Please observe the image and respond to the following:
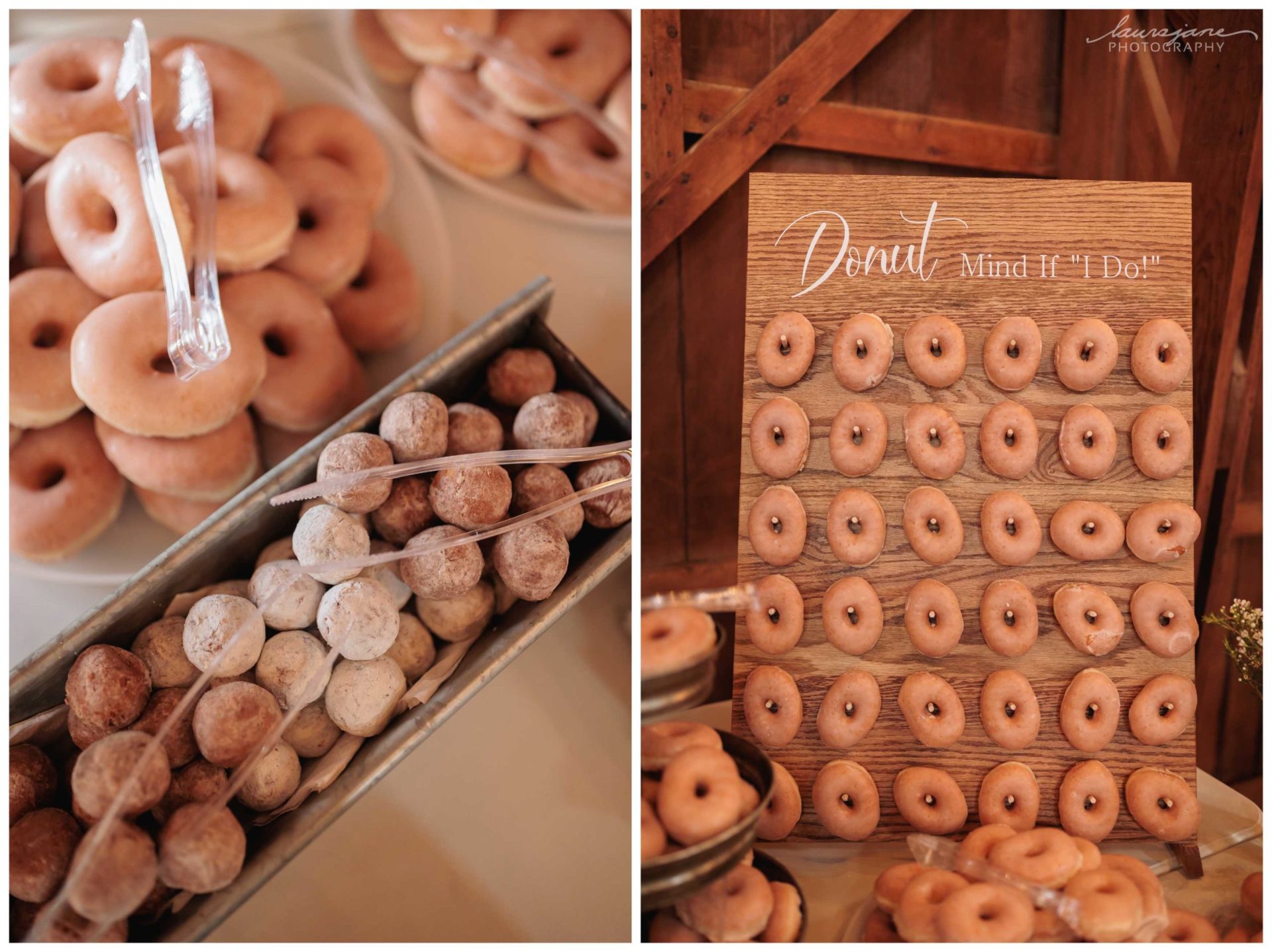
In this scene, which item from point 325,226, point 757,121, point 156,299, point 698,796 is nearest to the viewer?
point 698,796

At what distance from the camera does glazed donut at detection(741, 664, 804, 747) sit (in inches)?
37.4

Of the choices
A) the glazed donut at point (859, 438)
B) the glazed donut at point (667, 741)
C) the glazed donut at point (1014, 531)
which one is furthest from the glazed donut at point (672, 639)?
the glazed donut at point (1014, 531)

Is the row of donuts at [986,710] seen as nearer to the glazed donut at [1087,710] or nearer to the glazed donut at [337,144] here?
the glazed donut at [1087,710]

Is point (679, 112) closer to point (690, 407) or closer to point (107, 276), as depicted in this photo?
point (690, 407)

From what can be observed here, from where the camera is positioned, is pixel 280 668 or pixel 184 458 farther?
pixel 184 458

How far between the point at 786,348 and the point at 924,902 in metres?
0.60

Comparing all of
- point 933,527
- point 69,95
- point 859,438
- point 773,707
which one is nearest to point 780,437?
point 859,438

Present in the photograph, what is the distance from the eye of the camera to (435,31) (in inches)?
38.7

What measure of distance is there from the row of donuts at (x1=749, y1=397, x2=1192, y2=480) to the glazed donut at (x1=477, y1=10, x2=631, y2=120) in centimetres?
43

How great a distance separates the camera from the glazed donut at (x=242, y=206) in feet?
3.05

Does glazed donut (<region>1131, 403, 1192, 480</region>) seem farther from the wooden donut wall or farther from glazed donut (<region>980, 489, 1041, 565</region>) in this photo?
glazed donut (<region>980, 489, 1041, 565</region>)

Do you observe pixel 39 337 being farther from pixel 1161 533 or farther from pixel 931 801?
pixel 1161 533

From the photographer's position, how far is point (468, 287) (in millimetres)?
1100

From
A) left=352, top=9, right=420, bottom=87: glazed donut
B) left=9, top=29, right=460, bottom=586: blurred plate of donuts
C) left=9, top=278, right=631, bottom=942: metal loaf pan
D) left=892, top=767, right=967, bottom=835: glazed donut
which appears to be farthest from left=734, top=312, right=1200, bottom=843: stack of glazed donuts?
left=352, top=9, right=420, bottom=87: glazed donut
